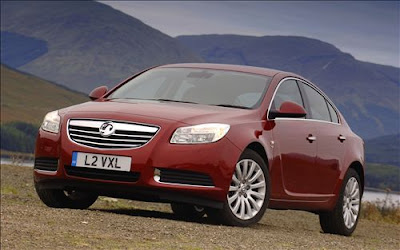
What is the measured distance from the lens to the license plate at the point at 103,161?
27.3 ft

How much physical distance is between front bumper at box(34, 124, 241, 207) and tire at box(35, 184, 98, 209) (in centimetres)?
85

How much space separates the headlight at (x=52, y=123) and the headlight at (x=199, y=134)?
131cm

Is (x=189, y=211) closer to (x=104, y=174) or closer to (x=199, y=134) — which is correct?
(x=104, y=174)

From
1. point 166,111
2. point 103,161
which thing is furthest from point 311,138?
point 103,161

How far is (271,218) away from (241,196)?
288 inches

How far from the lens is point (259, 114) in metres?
9.13

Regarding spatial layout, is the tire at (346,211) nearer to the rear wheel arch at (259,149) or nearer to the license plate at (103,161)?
the rear wheel arch at (259,149)

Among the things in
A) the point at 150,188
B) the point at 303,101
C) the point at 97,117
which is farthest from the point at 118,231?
the point at 303,101

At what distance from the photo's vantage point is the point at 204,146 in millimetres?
8281

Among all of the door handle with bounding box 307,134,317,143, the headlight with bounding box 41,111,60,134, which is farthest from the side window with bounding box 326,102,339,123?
the headlight with bounding box 41,111,60,134

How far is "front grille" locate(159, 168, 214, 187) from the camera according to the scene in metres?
8.32

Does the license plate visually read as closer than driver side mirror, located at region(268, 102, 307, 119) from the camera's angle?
Yes

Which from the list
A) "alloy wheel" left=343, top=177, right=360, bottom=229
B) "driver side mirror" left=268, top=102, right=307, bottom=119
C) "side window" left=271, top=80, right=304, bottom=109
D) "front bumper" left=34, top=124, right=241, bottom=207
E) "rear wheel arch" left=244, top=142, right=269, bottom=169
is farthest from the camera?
"alloy wheel" left=343, top=177, right=360, bottom=229

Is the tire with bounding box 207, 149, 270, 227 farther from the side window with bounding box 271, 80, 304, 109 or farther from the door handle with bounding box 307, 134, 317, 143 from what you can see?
the door handle with bounding box 307, 134, 317, 143
